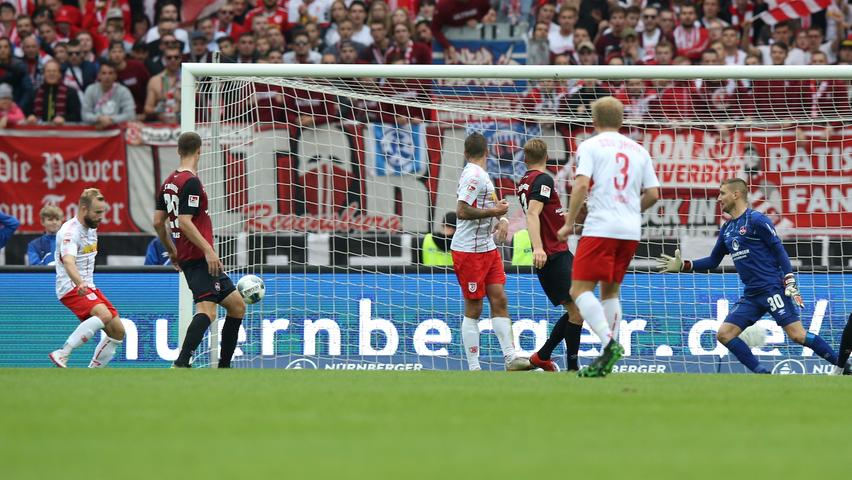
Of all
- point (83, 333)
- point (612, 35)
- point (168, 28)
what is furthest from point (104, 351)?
point (612, 35)

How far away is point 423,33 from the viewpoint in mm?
18547

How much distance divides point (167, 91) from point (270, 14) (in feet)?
7.92

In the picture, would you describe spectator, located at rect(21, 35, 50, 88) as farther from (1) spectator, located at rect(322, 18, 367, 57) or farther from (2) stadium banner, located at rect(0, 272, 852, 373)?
(2) stadium banner, located at rect(0, 272, 852, 373)

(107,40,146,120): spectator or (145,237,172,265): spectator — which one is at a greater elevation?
(107,40,146,120): spectator

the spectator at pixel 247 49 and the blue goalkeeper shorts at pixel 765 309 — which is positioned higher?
the spectator at pixel 247 49

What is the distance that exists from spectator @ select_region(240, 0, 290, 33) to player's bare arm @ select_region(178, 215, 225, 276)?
906 centimetres

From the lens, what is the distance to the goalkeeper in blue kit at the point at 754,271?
11203mm

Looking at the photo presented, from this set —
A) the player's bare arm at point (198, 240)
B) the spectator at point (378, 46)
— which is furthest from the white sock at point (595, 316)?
the spectator at point (378, 46)

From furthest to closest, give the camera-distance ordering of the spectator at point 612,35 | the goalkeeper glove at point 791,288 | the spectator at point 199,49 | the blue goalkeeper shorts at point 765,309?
the spectator at point 199,49
the spectator at point 612,35
the blue goalkeeper shorts at point 765,309
the goalkeeper glove at point 791,288

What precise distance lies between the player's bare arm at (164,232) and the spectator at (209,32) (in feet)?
27.4

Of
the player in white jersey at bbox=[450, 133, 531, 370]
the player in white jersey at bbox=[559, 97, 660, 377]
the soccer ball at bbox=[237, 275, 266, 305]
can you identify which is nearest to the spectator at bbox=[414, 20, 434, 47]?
the player in white jersey at bbox=[450, 133, 531, 370]

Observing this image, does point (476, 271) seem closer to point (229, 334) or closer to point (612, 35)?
point (229, 334)

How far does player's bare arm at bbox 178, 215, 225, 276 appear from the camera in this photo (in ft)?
34.6

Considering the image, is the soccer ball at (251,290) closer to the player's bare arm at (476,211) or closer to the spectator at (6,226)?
the player's bare arm at (476,211)
